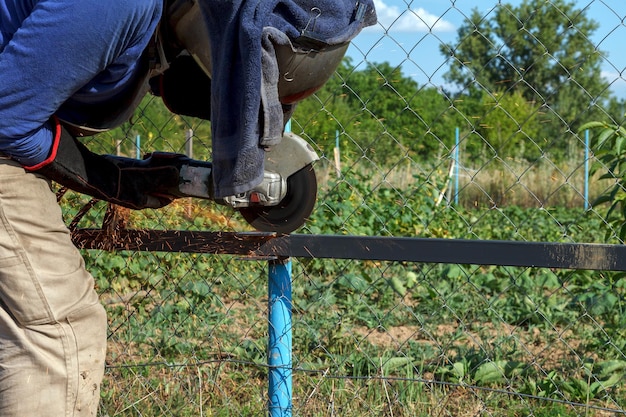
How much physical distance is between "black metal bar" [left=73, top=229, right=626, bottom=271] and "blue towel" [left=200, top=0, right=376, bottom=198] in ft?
2.15

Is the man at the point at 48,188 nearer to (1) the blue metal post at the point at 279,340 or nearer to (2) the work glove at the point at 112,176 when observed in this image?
(2) the work glove at the point at 112,176

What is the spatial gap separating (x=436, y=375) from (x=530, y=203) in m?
10.2

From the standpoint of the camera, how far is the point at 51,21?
1.85 metres

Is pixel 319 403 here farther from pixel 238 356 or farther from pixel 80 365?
pixel 80 365

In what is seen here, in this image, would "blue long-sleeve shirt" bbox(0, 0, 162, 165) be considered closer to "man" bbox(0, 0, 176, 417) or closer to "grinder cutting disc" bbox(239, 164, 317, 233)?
"man" bbox(0, 0, 176, 417)

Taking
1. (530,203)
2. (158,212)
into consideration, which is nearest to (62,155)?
(158,212)

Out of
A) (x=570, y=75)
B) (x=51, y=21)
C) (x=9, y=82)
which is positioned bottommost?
(x=9, y=82)

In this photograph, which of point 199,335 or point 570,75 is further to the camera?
point 199,335

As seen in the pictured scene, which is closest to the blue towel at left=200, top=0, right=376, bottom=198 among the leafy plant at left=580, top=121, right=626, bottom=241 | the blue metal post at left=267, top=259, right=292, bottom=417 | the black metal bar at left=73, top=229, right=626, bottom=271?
the black metal bar at left=73, top=229, right=626, bottom=271

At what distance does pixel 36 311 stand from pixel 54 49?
2.24 feet

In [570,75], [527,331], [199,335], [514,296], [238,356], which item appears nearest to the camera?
[570,75]

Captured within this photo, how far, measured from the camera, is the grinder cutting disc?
8.50 ft

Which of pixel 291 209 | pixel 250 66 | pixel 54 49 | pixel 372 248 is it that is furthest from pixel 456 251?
pixel 54 49

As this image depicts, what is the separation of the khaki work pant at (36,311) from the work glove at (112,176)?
10cm
